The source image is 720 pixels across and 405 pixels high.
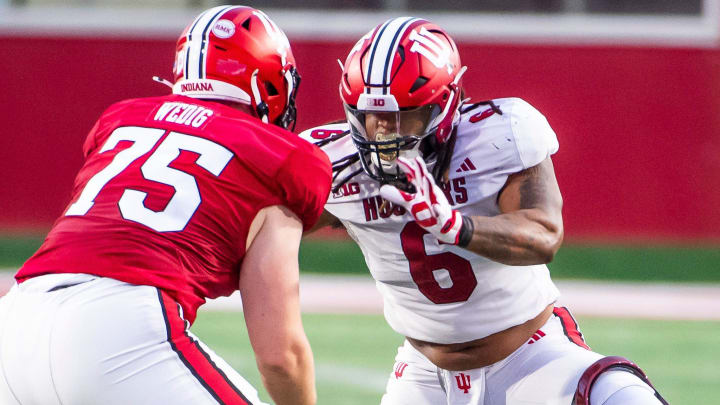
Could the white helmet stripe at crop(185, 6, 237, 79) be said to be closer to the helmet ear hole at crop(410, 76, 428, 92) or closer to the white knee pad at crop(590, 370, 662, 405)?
the helmet ear hole at crop(410, 76, 428, 92)

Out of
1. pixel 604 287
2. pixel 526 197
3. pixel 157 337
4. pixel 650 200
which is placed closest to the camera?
pixel 157 337

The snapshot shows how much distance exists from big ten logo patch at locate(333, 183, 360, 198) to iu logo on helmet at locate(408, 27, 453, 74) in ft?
1.41

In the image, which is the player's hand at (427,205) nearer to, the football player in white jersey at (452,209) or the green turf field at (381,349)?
the football player in white jersey at (452,209)

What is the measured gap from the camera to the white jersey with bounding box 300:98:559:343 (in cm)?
300

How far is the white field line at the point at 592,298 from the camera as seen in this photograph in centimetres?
731

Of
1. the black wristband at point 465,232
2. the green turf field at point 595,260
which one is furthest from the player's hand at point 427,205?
the green turf field at point 595,260

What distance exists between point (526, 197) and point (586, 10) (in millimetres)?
7477

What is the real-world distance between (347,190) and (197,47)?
2.13ft

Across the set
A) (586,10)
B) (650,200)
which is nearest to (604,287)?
(650,200)

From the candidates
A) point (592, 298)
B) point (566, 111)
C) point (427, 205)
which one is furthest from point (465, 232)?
point (566, 111)

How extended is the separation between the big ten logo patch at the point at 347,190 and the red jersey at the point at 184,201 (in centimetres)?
61

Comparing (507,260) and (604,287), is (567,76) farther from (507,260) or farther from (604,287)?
(507,260)

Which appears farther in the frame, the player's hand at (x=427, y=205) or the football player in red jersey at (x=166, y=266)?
the player's hand at (x=427, y=205)

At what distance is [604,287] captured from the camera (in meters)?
8.19
